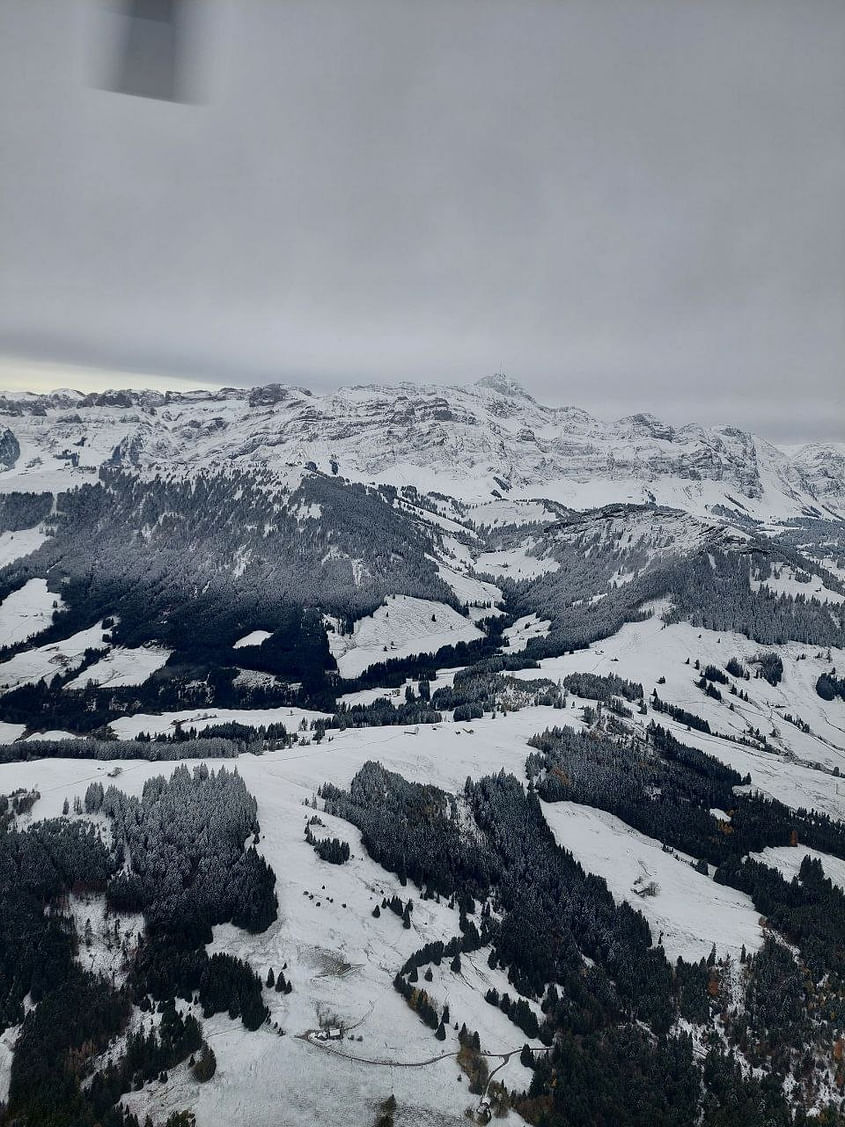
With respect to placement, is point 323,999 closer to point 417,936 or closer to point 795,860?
point 417,936

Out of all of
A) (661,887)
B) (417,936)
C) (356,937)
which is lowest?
(661,887)

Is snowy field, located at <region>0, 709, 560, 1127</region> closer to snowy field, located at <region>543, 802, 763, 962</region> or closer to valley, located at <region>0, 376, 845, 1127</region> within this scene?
valley, located at <region>0, 376, 845, 1127</region>

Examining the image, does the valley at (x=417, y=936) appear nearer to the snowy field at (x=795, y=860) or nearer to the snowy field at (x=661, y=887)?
the snowy field at (x=661, y=887)

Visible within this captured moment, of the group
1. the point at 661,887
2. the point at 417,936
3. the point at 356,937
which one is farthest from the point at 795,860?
the point at 356,937

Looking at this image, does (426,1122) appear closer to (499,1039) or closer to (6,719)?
(499,1039)

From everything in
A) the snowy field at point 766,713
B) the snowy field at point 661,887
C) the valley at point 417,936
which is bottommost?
the snowy field at point 766,713

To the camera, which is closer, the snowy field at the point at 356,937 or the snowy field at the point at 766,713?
the snowy field at the point at 356,937

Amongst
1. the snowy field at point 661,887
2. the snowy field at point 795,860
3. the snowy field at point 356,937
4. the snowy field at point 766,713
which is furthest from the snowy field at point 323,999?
the snowy field at point 766,713

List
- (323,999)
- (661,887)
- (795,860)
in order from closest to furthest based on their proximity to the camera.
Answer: (323,999), (661,887), (795,860)

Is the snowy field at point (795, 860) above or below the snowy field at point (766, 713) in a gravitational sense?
above

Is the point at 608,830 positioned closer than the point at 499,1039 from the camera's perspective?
No

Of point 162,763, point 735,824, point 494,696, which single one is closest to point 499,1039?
point 162,763
